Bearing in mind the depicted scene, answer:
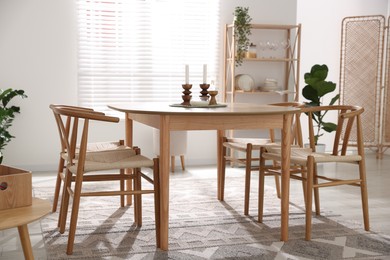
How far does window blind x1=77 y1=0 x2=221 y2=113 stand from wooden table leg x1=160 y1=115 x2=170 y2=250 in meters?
2.65

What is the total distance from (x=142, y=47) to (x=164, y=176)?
2.78 m

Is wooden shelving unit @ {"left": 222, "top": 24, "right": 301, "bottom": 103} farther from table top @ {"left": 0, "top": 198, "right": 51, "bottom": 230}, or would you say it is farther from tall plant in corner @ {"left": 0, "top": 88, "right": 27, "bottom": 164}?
table top @ {"left": 0, "top": 198, "right": 51, "bottom": 230}

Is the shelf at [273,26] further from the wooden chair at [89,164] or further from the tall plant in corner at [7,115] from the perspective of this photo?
the wooden chair at [89,164]

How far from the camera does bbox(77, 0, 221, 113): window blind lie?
4.94 metres

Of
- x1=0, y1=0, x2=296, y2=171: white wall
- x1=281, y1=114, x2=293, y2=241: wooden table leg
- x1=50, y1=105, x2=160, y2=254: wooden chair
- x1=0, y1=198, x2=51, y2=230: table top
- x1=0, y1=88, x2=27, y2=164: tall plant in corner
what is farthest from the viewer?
x1=0, y1=0, x2=296, y2=171: white wall

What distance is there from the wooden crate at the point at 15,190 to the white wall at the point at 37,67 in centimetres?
303

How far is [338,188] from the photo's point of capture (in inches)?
166

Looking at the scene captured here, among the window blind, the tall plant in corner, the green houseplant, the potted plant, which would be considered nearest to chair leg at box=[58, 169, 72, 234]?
the tall plant in corner

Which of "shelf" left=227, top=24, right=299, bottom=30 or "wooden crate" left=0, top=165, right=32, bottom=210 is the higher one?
"shelf" left=227, top=24, right=299, bottom=30

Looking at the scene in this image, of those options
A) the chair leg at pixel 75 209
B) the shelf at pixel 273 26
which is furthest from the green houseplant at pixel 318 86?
the chair leg at pixel 75 209

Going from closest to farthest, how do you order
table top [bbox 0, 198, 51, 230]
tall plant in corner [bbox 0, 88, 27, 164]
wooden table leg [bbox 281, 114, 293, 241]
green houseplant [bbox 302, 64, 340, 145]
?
table top [bbox 0, 198, 51, 230]
wooden table leg [bbox 281, 114, 293, 241]
tall plant in corner [bbox 0, 88, 27, 164]
green houseplant [bbox 302, 64, 340, 145]

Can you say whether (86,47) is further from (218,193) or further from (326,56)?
(326,56)

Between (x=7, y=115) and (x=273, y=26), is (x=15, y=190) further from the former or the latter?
(x=273, y=26)

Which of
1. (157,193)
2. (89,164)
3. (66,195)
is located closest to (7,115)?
(66,195)
